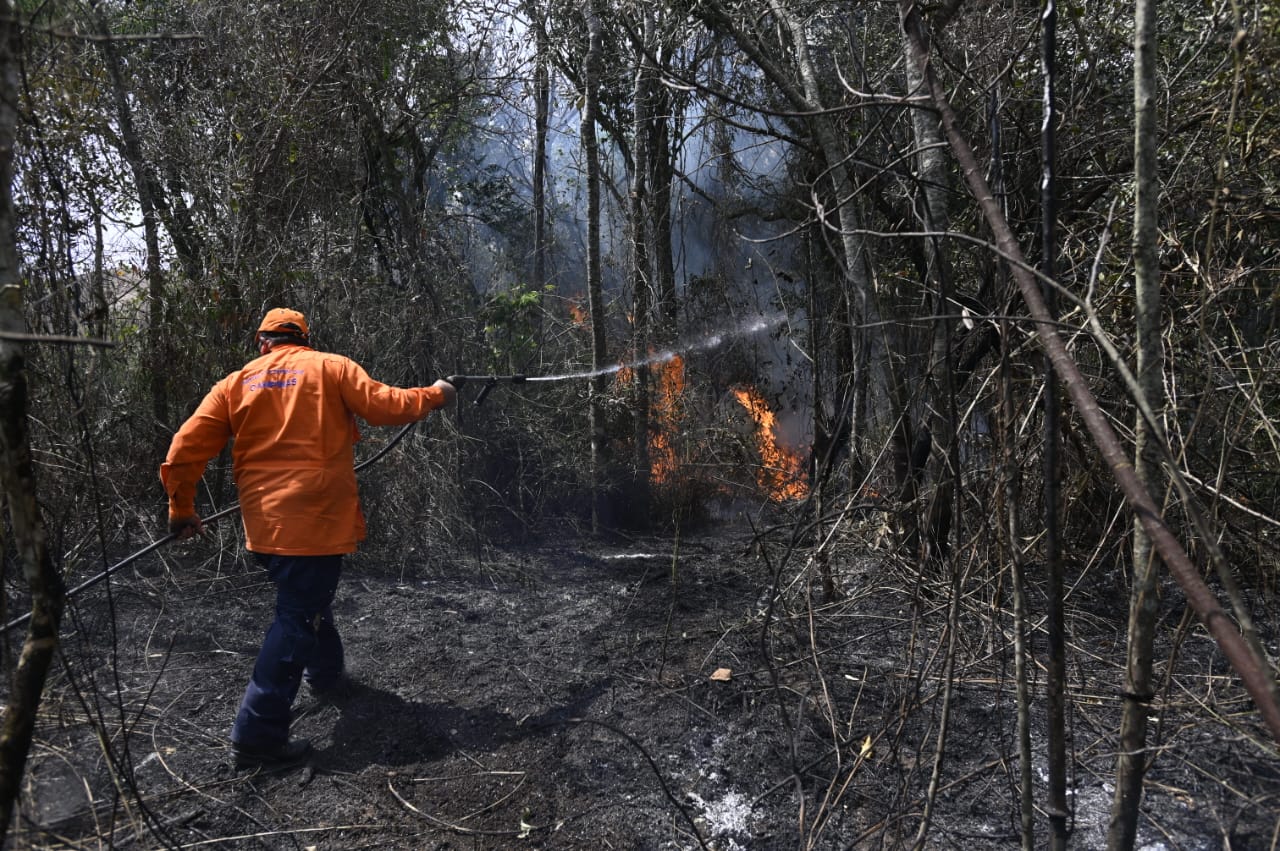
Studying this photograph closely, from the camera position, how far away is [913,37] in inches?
79.1

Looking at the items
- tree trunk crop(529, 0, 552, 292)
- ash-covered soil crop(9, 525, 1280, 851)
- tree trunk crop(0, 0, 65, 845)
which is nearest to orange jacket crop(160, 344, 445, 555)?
ash-covered soil crop(9, 525, 1280, 851)

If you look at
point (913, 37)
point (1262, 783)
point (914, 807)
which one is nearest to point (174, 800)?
point (914, 807)

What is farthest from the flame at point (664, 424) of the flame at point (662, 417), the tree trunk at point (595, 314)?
the tree trunk at point (595, 314)

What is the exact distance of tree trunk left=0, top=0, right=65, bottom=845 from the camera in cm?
161

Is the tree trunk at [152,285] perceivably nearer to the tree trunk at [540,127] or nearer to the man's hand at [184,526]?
the man's hand at [184,526]

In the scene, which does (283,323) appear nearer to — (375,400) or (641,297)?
(375,400)

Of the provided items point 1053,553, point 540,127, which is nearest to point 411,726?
point 1053,553

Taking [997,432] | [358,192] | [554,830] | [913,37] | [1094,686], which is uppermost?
[358,192]

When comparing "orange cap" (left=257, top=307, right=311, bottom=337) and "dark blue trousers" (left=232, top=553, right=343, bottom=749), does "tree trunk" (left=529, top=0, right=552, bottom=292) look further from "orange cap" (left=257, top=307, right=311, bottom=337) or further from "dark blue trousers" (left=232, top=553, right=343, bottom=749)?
"dark blue trousers" (left=232, top=553, right=343, bottom=749)

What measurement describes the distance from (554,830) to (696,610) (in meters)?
2.36

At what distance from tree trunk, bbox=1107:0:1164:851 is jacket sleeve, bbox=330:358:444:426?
3.04 meters

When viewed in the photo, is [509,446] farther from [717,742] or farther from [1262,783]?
[1262,783]

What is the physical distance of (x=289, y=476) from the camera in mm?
3844

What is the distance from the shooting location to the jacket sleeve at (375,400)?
3969 mm
